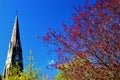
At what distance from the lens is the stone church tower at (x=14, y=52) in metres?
98.4

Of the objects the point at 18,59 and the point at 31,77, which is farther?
the point at 18,59

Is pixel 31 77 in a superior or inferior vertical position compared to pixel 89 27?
superior

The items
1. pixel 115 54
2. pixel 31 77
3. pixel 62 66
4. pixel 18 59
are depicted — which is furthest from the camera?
pixel 18 59

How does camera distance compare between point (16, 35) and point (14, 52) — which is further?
point (16, 35)

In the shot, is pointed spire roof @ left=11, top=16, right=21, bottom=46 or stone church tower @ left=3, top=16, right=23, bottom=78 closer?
stone church tower @ left=3, top=16, right=23, bottom=78

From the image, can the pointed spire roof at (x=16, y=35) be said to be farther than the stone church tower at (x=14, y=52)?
Yes

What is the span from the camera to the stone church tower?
9844 cm

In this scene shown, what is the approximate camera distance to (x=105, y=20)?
15.6 m

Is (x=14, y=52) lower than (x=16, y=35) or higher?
lower

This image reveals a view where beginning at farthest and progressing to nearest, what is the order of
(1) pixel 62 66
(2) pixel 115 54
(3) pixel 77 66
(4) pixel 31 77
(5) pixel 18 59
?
(5) pixel 18 59 < (4) pixel 31 77 < (1) pixel 62 66 < (3) pixel 77 66 < (2) pixel 115 54

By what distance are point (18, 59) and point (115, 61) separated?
87309 millimetres

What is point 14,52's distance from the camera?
101688 mm

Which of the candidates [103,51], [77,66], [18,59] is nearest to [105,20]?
[103,51]

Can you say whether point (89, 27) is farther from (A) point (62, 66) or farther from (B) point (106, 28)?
(A) point (62, 66)
